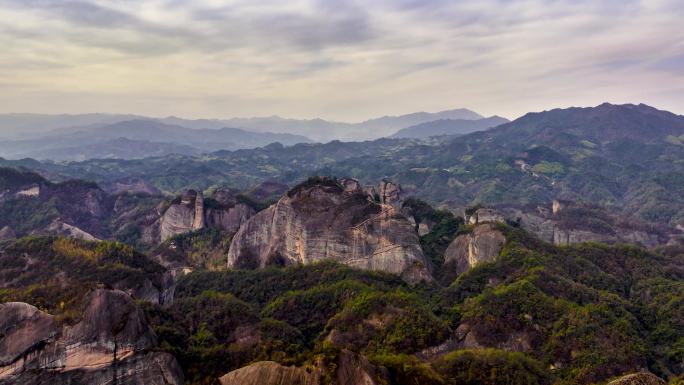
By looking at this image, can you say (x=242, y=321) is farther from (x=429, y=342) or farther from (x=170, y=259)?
(x=170, y=259)

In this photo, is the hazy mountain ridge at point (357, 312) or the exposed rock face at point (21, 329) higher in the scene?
the exposed rock face at point (21, 329)

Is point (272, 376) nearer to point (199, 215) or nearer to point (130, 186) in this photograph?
point (199, 215)

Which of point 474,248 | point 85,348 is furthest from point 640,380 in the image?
point 474,248

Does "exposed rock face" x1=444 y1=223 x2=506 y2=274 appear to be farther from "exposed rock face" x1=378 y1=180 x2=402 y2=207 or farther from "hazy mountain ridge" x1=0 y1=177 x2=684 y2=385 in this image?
"exposed rock face" x1=378 y1=180 x2=402 y2=207

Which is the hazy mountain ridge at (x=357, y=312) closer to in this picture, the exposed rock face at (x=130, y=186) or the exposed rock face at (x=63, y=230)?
the exposed rock face at (x=63, y=230)

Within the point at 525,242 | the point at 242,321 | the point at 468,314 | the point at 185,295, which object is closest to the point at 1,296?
the point at 242,321

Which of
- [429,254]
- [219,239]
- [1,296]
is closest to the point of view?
[1,296]

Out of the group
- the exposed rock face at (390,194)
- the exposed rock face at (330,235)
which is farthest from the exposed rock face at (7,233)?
the exposed rock face at (390,194)
